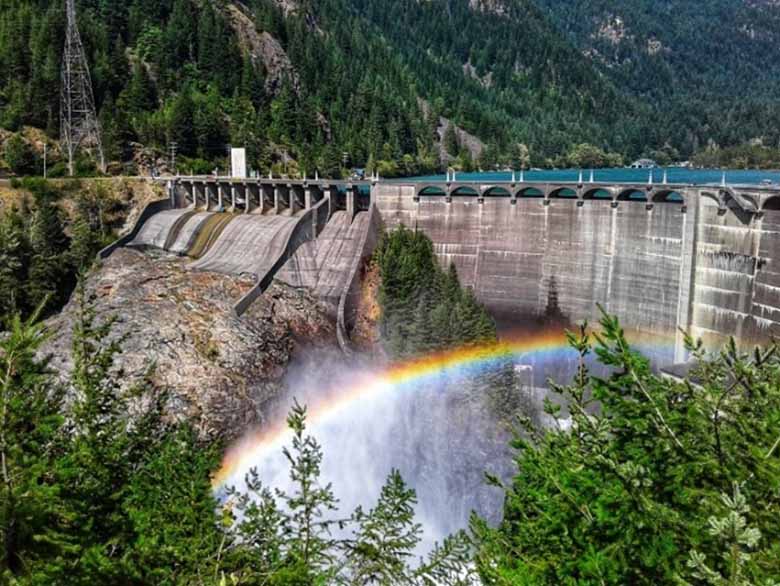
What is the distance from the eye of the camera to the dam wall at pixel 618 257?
35.7 metres

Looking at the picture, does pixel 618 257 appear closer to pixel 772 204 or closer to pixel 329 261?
pixel 772 204

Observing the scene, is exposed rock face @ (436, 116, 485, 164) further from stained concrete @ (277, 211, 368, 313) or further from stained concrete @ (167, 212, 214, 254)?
stained concrete @ (277, 211, 368, 313)

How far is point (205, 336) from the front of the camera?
4431cm

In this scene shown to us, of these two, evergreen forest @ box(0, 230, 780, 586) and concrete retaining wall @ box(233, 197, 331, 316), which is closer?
evergreen forest @ box(0, 230, 780, 586)

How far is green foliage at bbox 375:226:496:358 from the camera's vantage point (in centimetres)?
4766

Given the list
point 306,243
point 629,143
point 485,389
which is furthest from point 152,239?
point 629,143

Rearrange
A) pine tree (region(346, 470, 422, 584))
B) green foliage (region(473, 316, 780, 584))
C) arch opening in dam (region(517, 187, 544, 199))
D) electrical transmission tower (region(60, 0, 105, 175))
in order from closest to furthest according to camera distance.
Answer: green foliage (region(473, 316, 780, 584)) < pine tree (region(346, 470, 422, 584)) < arch opening in dam (region(517, 187, 544, 199)) < electrical transmission tower (region(60, 0, 105, 175))

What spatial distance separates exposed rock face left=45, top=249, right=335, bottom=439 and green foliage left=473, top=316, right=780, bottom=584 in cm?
3065

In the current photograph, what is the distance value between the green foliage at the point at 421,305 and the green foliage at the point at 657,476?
1490 inches

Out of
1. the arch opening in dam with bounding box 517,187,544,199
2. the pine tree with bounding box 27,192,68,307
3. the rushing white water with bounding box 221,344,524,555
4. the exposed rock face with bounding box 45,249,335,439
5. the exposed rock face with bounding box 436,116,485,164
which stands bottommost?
the rushing white water with bounding box 221,344,524,555

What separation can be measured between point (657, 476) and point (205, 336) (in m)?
38.9

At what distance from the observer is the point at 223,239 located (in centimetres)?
6075

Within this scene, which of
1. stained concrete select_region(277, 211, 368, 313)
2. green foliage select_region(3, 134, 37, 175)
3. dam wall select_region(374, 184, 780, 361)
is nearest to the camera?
dam wall select_region(374, 184, 780, 361)

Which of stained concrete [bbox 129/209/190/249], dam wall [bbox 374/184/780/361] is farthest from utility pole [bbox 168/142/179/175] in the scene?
dam wall [bbox 374/184/780/361]
